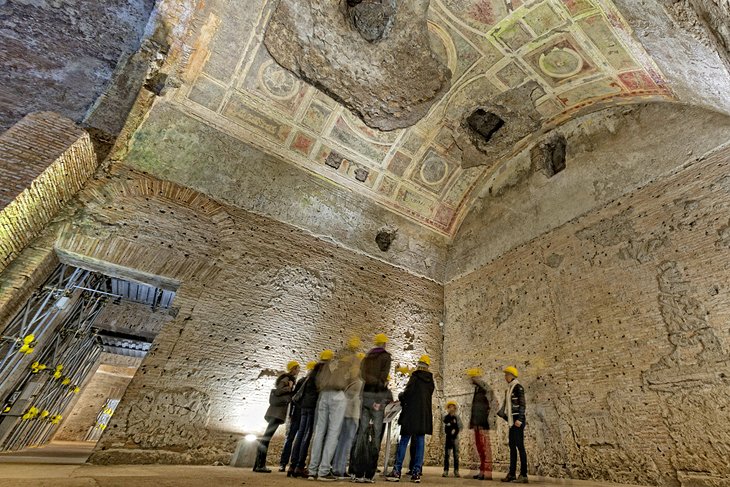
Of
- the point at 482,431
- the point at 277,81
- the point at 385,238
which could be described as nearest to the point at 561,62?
the point at 385,238

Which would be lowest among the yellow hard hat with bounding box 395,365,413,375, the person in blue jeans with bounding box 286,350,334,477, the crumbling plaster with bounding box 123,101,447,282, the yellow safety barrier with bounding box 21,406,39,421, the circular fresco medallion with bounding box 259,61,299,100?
the yellow safety barrier with bounding box 21,406,39,421

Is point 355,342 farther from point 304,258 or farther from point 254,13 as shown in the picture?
point 254,13

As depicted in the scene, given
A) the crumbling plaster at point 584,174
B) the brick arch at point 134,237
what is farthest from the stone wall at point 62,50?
the crumbling plaster at point 584,174

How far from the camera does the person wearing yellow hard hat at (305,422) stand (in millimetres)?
3564

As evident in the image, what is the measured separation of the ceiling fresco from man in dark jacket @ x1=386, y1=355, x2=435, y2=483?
4.71 metres

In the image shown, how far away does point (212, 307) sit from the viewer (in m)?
5.30

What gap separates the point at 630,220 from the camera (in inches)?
210

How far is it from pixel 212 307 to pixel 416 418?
3.48m

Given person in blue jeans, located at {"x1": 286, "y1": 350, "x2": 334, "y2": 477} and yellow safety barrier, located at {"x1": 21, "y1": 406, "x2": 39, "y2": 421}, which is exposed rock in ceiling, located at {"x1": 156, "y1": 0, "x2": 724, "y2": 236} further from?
yellow safety barrier, located at {"x1": 21, "y1": 406, "x2": 39, "y2": 421}

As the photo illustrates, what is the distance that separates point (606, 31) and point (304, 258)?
6279mm

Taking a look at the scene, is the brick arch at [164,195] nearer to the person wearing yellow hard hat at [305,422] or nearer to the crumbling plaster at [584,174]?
the person wearing yellow hard hat at [305,422]

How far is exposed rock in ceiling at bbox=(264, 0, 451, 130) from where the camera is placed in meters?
5.67

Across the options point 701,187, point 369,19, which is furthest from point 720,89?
point 369,19

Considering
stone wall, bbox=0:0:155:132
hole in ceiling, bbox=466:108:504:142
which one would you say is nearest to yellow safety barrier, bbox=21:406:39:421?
stone wall, bbox=0:0:155:132
